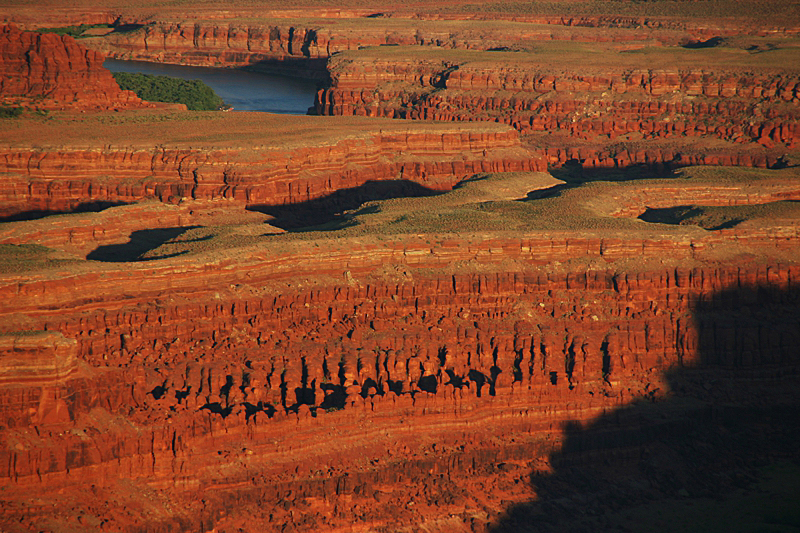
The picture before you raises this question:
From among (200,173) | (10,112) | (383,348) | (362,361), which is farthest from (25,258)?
(10,112)

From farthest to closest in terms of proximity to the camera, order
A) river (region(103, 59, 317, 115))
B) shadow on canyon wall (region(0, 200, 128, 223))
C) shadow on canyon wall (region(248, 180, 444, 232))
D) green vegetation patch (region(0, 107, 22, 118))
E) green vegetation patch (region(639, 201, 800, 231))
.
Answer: river (region(103, 59, 317, 115)), green vegetation patch (region(0, 107, 22, 118)), shadow on canyon wall (region(248, 180, 444, 232)), shadow on canyon wall (region(0, 200, 128, 223)), green vegetation patch (region(639, 201, 800, 231))

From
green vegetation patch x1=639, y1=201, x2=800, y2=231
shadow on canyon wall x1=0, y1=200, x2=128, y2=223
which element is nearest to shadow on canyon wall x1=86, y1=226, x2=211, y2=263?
shadow on canyon wall x1=0, y1=200, x2=128, y2=223

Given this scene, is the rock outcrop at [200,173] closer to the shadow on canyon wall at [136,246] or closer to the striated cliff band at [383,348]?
the striated cliff band at [383,348]

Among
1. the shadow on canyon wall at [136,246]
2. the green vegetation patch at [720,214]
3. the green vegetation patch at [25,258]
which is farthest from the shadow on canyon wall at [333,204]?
the green vegetation patch at [25,258]

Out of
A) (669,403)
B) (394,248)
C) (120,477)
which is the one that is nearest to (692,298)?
(669,403)

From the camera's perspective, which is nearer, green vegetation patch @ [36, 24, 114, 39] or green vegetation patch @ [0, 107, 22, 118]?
green vegetation patch @ [0, 107, 22, 118]

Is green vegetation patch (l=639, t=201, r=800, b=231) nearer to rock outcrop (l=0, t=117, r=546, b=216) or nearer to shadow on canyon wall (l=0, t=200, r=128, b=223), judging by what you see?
rock outcrop (l=0, t=117, r=546, b=216)
